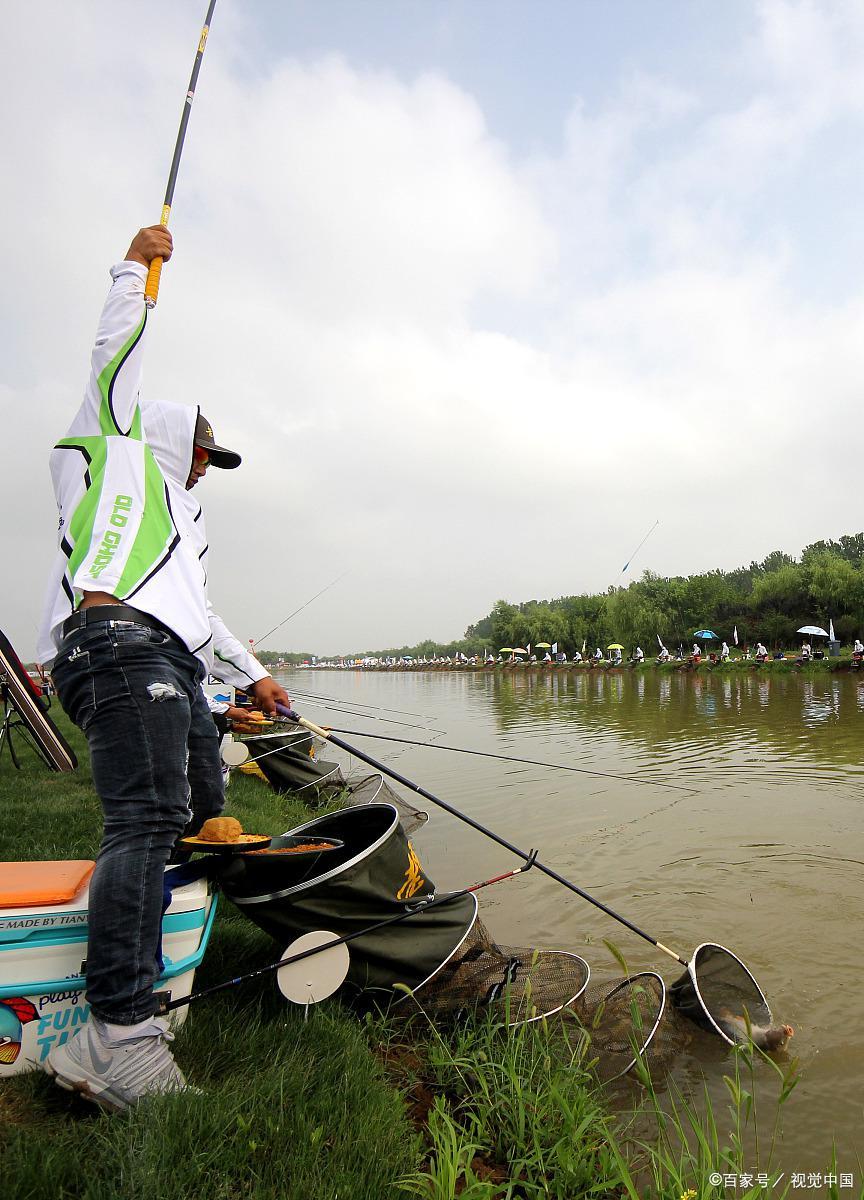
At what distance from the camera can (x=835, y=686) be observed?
27.2 m

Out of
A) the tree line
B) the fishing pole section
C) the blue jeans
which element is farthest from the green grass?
the tree line

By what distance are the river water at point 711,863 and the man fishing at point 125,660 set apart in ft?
7.09

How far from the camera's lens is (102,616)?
2.11 meters

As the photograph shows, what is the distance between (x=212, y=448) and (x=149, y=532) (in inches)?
25.3

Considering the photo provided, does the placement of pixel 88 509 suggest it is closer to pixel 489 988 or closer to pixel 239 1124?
pixel 239 1124

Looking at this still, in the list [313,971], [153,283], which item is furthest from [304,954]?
[153,283]

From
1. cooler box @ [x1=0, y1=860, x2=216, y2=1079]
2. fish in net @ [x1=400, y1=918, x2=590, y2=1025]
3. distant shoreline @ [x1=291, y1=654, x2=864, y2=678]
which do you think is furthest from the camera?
distant shoreline @ [x1=291, y1=654, x2=864, y2=678]

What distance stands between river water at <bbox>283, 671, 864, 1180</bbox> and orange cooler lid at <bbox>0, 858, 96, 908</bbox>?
2420 mm

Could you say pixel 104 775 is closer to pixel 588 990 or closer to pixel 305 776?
pixel 588 990

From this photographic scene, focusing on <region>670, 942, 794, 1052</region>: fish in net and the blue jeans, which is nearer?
the blue jeans

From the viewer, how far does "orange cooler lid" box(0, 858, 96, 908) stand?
2.07m

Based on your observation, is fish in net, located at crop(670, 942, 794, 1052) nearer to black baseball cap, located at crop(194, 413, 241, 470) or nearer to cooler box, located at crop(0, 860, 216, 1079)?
cooler box, located at crop(0, 860, 216, 1079)

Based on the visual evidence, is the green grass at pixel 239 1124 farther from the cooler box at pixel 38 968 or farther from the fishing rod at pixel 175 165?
the fishing rod at pixel 175 165

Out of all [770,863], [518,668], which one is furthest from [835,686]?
[518,668]
